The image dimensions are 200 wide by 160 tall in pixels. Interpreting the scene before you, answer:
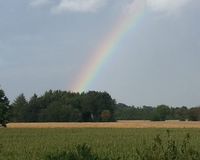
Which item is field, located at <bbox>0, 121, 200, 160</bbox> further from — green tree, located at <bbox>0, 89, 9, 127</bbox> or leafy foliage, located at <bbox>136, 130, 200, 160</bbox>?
green tree, located at <bbox>0, 89, 9, 127</bbox>

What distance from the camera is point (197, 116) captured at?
12738 cm

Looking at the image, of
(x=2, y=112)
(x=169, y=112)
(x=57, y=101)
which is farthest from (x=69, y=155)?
(x=169, y=112)

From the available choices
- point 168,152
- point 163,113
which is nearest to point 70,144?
point 168,152

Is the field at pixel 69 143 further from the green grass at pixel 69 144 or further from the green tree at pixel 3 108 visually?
the green tree at pixel 3 108

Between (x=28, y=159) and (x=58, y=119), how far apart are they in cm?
10852

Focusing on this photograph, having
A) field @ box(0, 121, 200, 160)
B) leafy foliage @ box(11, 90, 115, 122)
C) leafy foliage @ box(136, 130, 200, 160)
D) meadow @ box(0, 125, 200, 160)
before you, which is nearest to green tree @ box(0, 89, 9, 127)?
field @ box(0, 121, 200, 160)

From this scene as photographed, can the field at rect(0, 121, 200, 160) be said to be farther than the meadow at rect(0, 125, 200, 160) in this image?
Yes

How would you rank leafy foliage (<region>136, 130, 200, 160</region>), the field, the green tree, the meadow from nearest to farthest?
leafy foliage (<region>136, 130, 200, 160</region>) → the meadow → the field → the green tree

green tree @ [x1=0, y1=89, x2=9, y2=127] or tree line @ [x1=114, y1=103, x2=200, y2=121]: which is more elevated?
tree line @ [x1=114, y1=103, x2=200, y2=121]

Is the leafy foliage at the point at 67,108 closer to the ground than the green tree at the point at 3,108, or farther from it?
farther from it


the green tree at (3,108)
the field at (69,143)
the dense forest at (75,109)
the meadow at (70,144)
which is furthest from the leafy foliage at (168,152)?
the dense forest at (75,109)

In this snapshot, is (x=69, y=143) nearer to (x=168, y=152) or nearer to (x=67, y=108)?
(x=168, y=152)

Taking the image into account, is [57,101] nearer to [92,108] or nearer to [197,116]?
[92,108]

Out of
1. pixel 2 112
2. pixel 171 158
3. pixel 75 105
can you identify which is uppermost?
pixel 75 105
